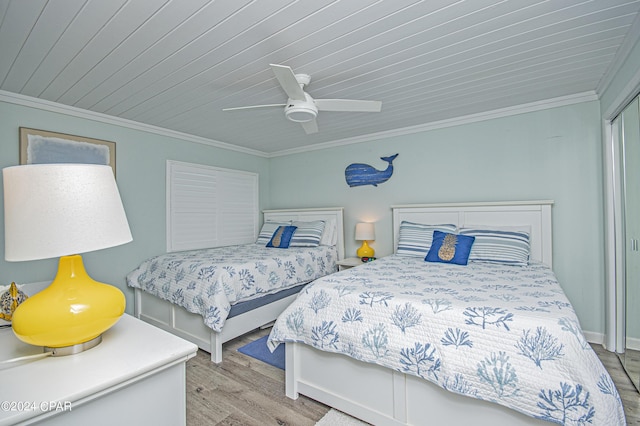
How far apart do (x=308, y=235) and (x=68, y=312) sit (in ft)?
10.4

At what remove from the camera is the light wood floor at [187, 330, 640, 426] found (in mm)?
1833

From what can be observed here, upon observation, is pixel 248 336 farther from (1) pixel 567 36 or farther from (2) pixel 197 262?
(1) pixel 567 36

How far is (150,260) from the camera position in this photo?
3328 millimetres

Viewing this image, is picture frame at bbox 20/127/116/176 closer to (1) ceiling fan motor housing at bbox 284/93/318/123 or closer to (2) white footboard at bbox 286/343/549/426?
(1) ceiling fan motor housing at bbox 284/93/318/123

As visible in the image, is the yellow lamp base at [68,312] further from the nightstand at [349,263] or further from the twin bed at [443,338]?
the nightstand at [349,263]

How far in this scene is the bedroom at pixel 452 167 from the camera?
2.73m

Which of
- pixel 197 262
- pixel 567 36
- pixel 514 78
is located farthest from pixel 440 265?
pixel 197 262

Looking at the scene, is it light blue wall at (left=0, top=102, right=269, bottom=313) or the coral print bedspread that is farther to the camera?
light blue wall at (left=0, top=102, right=269, bottom=313)

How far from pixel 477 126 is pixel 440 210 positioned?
99 centimetres

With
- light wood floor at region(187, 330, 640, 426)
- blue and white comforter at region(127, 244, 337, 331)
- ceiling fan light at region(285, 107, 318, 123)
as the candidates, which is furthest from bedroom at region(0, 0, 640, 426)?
ceiling fan light at region(285, 107, 318, 123)

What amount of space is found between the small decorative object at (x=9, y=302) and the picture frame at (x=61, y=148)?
211cm

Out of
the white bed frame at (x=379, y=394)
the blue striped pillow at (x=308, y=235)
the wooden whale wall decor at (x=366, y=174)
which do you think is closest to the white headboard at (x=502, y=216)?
the wooden whale wall decor at (x=366, y=174)

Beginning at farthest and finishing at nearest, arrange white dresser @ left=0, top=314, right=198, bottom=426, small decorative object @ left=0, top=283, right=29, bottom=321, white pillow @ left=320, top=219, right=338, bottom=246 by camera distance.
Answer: white pillow @ left=320, top=219, right=338, bottom=246
small decorative object @ left=0, top=283, right=29, bottom=321
white dresser @ left=0, top=314, right=198, bottom=426

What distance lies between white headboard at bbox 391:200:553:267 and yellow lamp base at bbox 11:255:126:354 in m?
3.14
